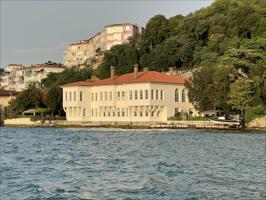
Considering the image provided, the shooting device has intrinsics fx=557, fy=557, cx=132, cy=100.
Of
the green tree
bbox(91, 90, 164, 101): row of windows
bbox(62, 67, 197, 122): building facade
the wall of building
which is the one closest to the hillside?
bbox(62, 67, 197, 122): building facade

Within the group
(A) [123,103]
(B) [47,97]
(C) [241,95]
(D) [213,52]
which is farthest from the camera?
(B) [47,97]

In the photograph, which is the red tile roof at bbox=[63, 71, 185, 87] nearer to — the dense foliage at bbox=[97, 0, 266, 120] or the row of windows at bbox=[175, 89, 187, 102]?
the row of windows at bbox=[175, 89, 187, 102]

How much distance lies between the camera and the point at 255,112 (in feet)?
201

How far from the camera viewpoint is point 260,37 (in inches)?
3132

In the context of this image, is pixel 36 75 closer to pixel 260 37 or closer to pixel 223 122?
pixel 260 37

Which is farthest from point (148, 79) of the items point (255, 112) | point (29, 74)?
point (29, 74)

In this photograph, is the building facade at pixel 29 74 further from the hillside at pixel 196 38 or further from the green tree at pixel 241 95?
the green tree at pixel 241 95

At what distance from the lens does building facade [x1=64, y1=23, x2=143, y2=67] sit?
5172 inches

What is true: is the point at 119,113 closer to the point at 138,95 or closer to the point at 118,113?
the point at 118,113

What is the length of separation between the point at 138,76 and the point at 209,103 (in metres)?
12.0

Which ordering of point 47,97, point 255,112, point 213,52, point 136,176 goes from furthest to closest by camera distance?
1. point 47,97
2. point 213,52
3. point 255,112
4. point 136,176

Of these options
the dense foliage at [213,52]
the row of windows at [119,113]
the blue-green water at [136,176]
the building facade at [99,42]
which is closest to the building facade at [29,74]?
the building facade at [99,42]

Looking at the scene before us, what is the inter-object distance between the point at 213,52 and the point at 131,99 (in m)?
15.8

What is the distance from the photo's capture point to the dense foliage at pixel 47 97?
294 feet
